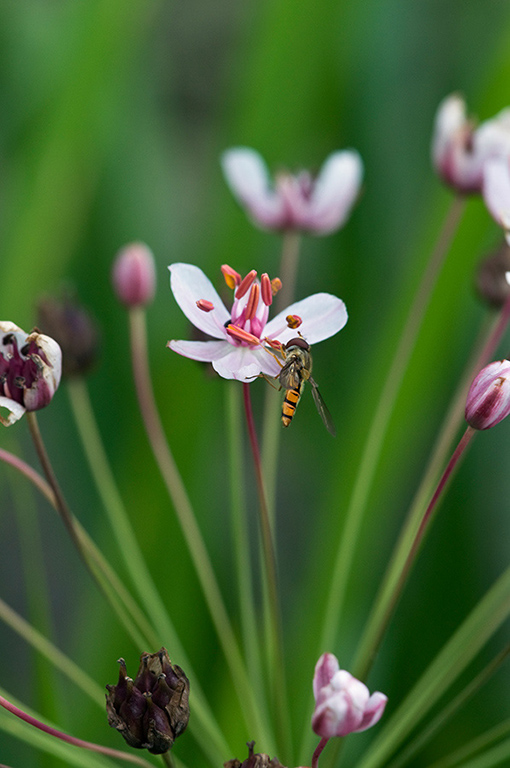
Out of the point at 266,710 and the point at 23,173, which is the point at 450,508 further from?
the point at 23,173

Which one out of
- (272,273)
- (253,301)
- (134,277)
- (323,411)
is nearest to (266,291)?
(253,301)

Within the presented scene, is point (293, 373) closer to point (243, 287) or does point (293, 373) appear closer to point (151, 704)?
point (243, 287)

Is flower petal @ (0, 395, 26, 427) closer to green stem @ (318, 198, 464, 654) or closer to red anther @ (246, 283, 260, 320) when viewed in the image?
red anther @ (246, 283, 260, 320)

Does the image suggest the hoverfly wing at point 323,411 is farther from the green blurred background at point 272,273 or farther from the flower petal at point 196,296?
the green blurred background at point 272,273

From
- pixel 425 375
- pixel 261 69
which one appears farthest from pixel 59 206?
pixel 425 375

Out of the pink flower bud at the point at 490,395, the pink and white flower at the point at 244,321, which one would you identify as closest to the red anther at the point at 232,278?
the pink and white flower at the point at 244,321

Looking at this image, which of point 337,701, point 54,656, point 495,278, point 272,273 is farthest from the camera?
point 272,273
